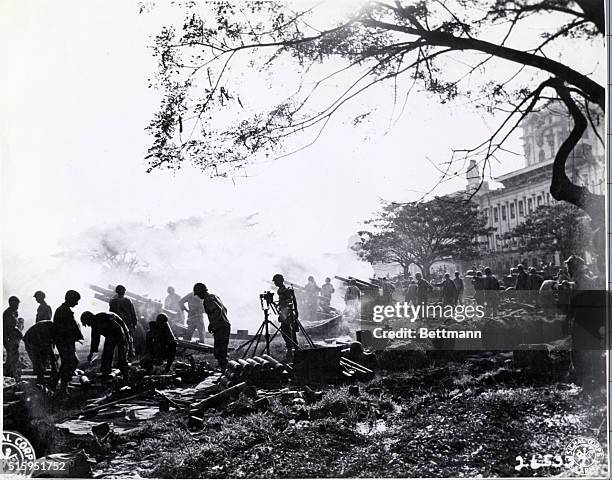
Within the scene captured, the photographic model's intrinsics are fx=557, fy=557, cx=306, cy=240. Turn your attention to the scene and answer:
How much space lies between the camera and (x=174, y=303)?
500cm

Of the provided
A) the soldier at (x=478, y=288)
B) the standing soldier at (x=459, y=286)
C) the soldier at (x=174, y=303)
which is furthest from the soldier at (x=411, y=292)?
the soldier at (x=174, y=303)

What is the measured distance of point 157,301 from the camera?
5.00 metres

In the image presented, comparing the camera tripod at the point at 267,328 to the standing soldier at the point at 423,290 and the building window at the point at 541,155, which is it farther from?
the building window at the point at 541,155

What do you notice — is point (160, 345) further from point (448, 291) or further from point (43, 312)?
point (448, 291)

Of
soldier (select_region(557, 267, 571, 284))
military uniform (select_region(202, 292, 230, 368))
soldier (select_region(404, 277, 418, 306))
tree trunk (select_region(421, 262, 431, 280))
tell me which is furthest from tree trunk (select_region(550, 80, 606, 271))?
military uniform (select_region(202, 292, 230, 368))

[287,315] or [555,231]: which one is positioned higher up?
[555,231]

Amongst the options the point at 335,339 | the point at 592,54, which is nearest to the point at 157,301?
the point at 335,339

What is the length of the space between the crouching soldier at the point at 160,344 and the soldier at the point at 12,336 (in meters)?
1.14

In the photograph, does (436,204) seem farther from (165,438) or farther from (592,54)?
(165,438)

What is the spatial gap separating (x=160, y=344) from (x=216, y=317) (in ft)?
1.91

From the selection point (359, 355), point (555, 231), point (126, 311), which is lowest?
point (359, 355)

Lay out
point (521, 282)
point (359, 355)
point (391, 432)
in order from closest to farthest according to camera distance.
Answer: point (391, 432), point (521, 282), point (359, 355)

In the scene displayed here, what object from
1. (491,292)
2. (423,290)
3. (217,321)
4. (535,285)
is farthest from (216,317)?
(535,285)

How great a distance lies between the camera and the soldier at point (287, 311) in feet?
16.3
